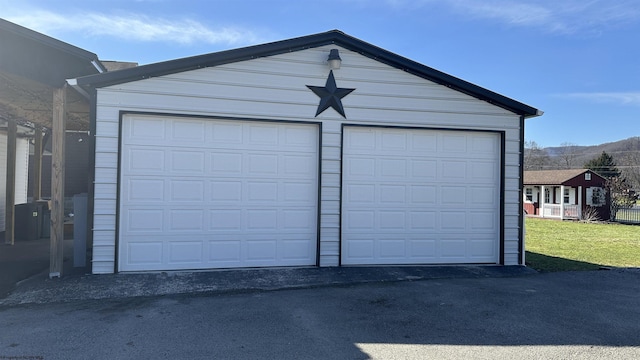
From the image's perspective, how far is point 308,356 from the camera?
384 cm

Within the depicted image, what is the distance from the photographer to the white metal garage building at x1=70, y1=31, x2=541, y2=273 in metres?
7.06

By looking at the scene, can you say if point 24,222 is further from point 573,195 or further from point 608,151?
point 608,151

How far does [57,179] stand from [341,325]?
16.0ft

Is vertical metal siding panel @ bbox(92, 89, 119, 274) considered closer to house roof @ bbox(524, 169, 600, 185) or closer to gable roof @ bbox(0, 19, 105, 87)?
gable roof @ bbox(0, 19, 105, 87)

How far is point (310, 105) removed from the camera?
7.68m

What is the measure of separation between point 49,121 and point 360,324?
32.9 feet

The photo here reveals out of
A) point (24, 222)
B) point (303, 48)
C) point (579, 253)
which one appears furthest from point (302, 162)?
point (24, 222)

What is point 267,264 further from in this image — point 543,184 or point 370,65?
point 543,184

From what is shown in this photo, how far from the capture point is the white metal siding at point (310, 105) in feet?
22.6

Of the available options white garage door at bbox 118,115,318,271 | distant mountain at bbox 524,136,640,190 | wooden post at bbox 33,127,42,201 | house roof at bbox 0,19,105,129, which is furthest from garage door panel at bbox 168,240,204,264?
distant mountain at bbox 524,136,640,190

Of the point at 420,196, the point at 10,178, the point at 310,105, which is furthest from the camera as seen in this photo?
the point at 10,178

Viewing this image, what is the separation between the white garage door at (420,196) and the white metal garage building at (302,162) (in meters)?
0.03

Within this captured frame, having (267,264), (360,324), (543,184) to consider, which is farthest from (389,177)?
(543,184)

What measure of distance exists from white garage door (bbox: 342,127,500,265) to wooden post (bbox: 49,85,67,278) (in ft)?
15.1
